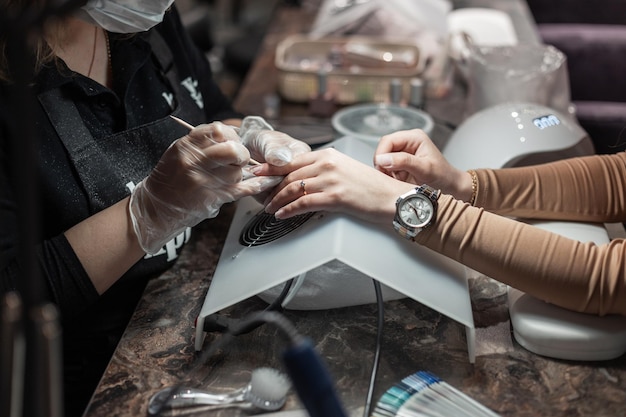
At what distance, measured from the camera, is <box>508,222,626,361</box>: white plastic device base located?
938mm

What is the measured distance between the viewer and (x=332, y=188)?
1011mm

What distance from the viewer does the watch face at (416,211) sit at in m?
0.98

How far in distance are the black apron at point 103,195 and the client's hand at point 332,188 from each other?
0.75ft

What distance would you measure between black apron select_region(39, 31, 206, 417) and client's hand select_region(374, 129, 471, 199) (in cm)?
38

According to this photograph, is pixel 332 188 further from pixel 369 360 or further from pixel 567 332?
pixel 567 332

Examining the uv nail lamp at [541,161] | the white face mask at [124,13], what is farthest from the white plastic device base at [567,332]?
the white face mask at [124,13]

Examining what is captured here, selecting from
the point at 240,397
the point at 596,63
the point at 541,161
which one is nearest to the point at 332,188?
the point at 240,397

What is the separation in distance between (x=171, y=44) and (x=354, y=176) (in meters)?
0.58

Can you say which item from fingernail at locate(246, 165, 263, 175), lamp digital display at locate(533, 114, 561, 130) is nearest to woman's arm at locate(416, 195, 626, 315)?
fingernail at locate(246, 165, 263, 175)

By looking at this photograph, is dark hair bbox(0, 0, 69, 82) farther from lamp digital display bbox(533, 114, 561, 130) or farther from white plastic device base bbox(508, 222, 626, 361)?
lamp digital display bbox(533, 114, 561, 130)

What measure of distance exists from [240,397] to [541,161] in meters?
0.81

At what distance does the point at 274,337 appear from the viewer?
1008mm

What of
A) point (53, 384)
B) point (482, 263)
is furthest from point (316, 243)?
point (53, 384)

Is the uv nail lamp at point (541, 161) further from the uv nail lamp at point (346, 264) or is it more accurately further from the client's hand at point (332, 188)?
the client's hand at point (332, 188)
